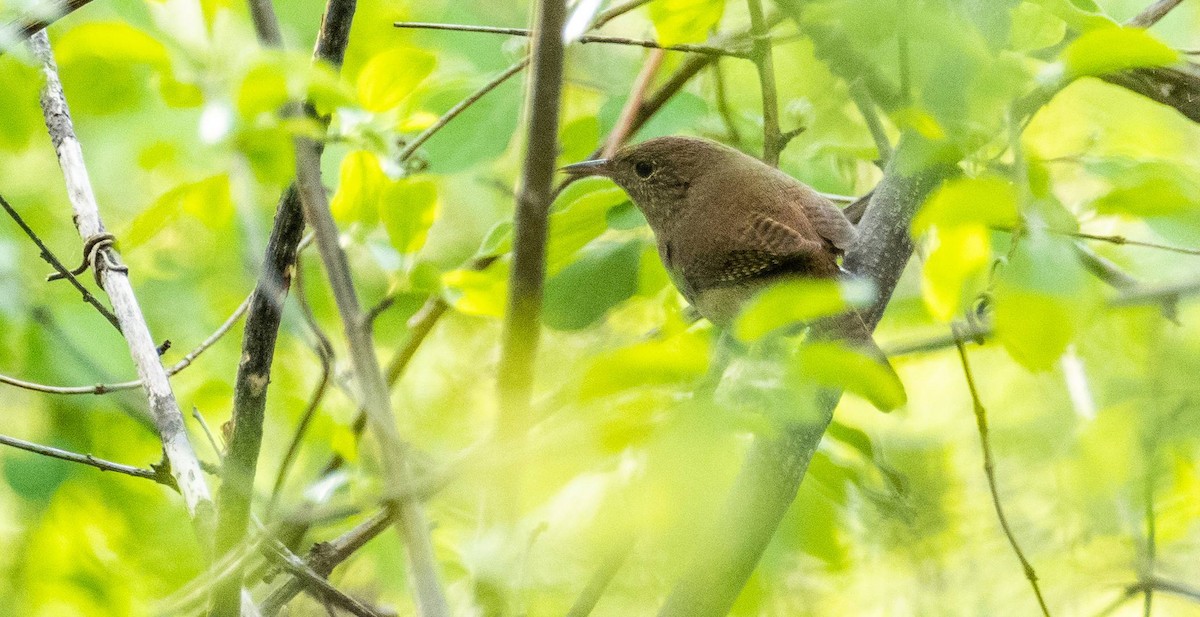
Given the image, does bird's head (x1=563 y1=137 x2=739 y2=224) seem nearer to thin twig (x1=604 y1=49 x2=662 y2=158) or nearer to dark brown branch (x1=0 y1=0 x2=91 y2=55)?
thin twig (x1=604 y1=49 x2=662 y2=158)

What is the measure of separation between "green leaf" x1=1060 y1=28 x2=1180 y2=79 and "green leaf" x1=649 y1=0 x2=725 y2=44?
Result: 79 cm

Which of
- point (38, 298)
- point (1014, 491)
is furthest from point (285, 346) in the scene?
point (1014, 491)

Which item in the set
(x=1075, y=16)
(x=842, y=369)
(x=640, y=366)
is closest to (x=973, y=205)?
(x=842, y=369)

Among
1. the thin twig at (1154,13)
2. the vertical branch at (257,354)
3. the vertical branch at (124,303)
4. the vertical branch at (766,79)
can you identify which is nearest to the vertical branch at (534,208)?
the vertical branch at (257,354)

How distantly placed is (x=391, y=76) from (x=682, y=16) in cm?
51

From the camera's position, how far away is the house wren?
209 centimetres

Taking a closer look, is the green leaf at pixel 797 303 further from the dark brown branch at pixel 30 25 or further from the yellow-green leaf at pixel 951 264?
the dark brown branch at pixel 30 25

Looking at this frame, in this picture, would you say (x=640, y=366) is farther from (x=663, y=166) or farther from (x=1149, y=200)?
(x=663, y=166)

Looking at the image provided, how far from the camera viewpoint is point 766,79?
2.16m

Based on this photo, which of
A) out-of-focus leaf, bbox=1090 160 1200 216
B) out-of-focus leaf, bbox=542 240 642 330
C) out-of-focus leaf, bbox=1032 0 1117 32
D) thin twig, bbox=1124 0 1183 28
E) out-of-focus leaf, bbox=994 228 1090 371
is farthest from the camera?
out-of-focus leaf, bbox=542 240 642 330

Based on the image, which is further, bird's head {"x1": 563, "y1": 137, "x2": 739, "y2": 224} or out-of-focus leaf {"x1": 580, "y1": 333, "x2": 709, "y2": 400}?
bird's head {"x1": 563, "y1": 137, "x2": 739, "y2": 224}

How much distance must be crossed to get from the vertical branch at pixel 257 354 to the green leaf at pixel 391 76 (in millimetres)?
78

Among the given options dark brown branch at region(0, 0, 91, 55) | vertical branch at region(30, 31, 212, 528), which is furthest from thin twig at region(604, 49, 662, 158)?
dark brown branch at region(0, 0, 91, 55)

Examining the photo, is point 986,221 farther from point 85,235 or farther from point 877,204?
point 85,235
